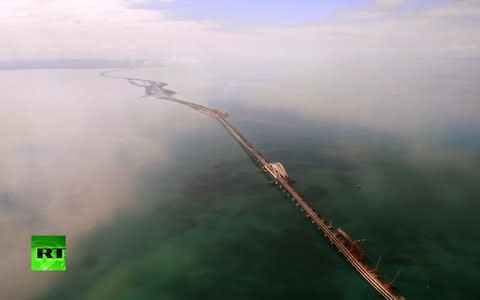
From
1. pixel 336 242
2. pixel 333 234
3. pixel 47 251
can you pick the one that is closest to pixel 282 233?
pixel 333 234

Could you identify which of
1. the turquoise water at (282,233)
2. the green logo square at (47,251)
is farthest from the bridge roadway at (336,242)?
the green logo square at (47,251)

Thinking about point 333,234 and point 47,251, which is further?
point 333,234

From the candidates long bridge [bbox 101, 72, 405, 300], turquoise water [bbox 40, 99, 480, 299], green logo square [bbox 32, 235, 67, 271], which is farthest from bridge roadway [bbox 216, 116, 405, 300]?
green logo square [bbox 32, 235, 67, 271]

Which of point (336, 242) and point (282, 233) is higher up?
point (282, 233)

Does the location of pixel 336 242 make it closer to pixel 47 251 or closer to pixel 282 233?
pixel 282 233

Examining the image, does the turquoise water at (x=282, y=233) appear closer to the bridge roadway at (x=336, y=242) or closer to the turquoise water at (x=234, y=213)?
the turquoise water at (x=234, y=213)

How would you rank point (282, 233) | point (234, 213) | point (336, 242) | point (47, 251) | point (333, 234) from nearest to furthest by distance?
point (47, 251)
point (336, 242)
point (333, 234)
point (282, 233)
point (234, 213)

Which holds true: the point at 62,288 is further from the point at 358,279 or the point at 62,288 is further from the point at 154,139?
the point at 154,139

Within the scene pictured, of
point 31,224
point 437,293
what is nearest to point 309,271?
point 437,293

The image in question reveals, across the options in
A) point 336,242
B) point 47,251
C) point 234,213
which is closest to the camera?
point 47,251
